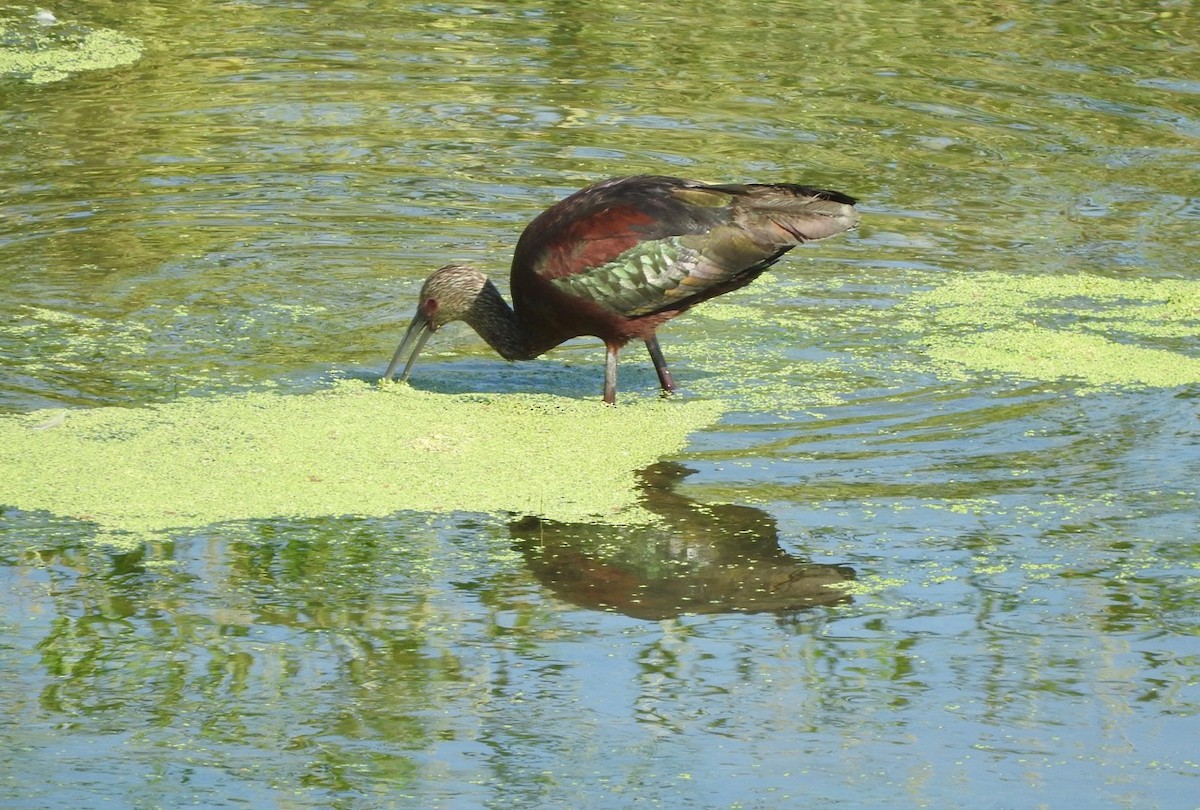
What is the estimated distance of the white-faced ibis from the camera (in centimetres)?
705

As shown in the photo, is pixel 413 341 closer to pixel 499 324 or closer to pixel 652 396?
pixel 499 324

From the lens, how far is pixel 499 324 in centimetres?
750

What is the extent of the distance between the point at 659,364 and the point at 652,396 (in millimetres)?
149

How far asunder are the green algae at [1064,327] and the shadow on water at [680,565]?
6.42ft

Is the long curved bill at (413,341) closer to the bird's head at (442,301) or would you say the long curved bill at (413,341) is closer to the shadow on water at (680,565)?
the bird's head at (442,301)

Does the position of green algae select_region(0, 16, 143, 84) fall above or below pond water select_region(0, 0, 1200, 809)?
above

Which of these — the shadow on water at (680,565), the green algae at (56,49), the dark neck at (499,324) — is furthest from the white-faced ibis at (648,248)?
the green algae at (56,49)

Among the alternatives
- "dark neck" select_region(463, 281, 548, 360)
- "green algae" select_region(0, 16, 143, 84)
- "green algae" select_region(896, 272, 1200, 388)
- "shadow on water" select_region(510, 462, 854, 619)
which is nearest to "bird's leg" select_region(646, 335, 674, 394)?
"dark neck" select_region(463, 281, 548, 360)

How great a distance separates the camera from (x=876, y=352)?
7.73 metres

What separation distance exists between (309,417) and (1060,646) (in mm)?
3020

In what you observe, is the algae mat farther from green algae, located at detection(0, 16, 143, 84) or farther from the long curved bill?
green algae, located at detection(0, 16, 143, 84)

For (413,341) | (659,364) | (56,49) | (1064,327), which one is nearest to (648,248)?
(659,364)

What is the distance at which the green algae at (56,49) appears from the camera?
39.5 ft

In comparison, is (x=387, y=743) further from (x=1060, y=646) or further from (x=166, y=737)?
(x=1060, y=646)
